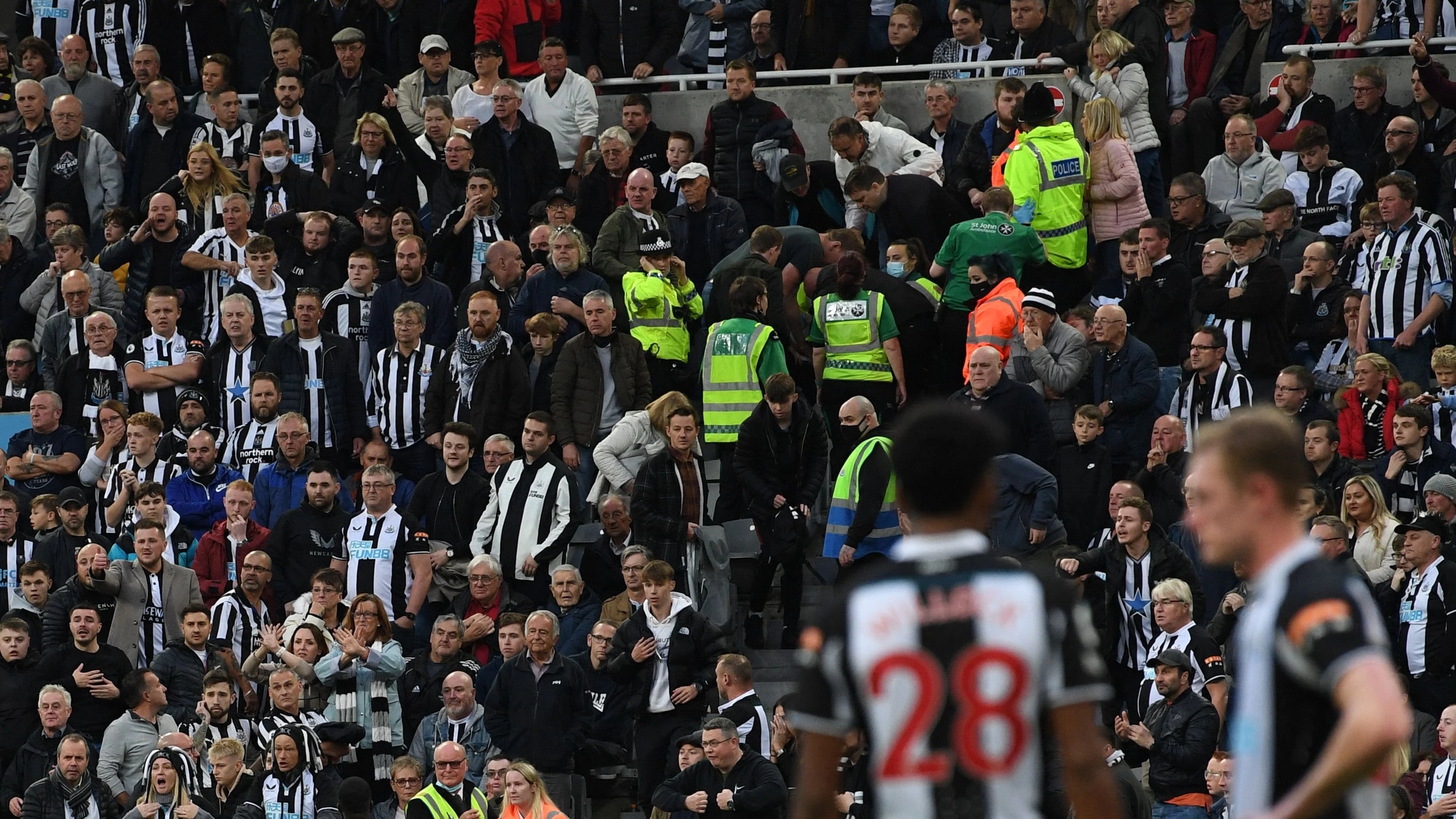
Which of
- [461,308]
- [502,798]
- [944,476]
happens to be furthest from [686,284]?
[944,476]

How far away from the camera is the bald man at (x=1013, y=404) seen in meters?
12.8

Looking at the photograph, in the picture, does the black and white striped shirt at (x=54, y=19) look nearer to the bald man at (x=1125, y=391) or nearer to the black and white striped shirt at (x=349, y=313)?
the black and white striped shirt at (x=349, y=313)

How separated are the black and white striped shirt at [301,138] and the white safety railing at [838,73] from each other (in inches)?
107

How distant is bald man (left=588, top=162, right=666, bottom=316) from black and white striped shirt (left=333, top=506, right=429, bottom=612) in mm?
2498

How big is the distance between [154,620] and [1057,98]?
305 inches

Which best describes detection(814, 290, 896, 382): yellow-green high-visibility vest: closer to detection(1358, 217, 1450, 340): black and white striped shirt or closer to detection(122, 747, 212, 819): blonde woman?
detection(1358, 217, 1450, 340): black and white striped shirt

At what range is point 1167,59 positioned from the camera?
55.5 feet

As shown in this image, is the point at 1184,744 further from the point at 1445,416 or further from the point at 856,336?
the point at 856,336

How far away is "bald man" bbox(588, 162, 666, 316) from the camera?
48.4ft

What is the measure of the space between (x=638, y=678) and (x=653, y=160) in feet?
19.0

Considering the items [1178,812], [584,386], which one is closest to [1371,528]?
[1178,812]

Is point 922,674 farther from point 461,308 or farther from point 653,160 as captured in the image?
point 653,160

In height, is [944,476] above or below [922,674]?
above

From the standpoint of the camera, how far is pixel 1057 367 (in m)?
13.6
